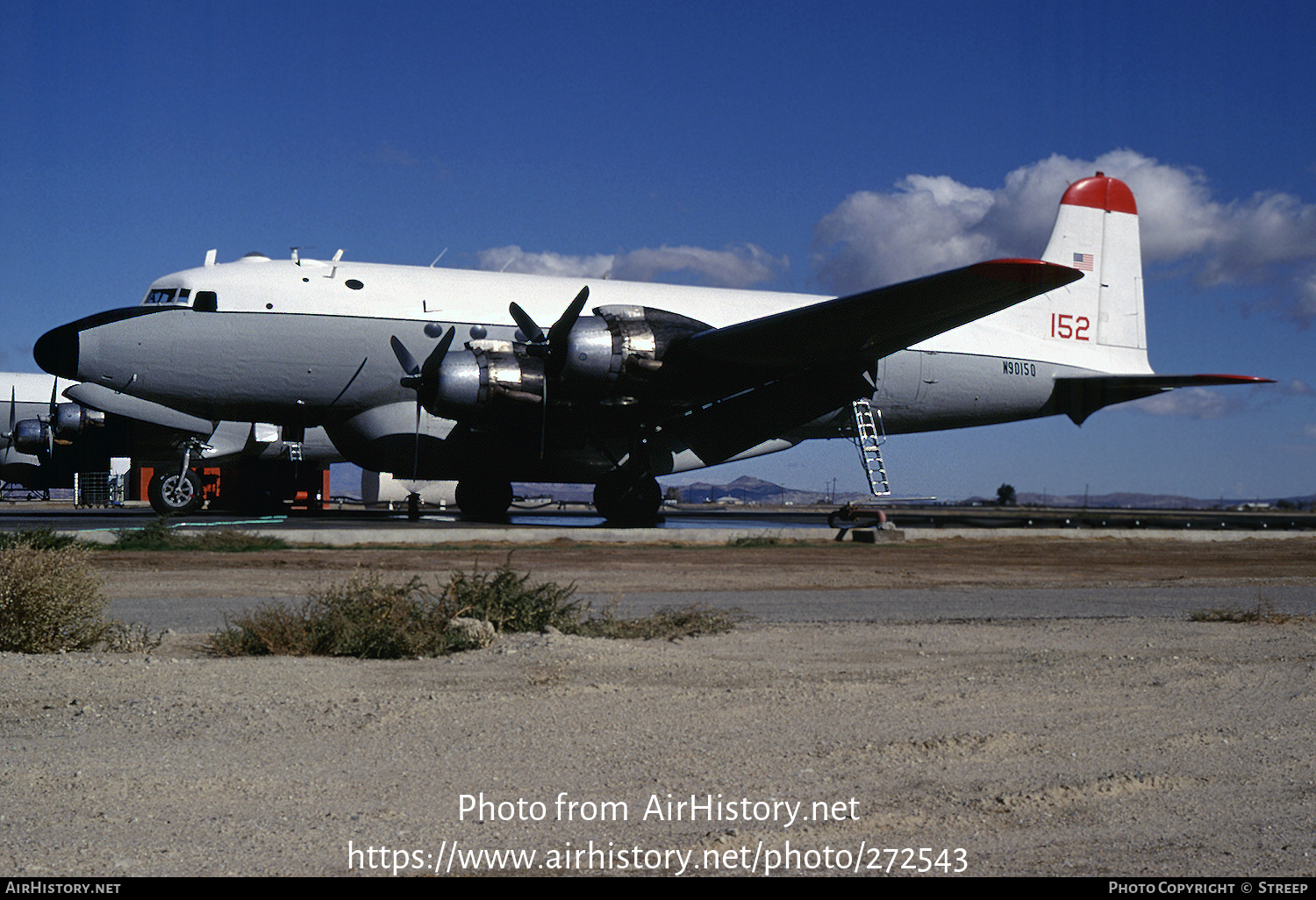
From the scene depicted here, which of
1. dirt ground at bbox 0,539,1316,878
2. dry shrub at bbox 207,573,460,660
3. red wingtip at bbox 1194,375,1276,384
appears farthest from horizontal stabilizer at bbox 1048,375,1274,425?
dry shrub at bbox 207,573,460,660

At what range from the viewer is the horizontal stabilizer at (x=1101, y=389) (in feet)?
86.9

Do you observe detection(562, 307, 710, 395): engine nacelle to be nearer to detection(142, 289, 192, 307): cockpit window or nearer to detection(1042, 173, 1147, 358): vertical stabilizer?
detection(142, 289, 192, 307): cockpit window

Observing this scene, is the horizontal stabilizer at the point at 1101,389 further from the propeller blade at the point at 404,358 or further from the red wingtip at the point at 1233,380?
the propeller blade at the point at 404,358

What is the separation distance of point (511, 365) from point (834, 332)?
6.43m

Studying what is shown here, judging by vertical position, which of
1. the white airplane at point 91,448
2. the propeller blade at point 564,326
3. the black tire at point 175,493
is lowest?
the black tire at point 175,493

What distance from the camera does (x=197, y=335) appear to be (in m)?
20.7

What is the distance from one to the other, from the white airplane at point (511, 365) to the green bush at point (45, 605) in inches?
451

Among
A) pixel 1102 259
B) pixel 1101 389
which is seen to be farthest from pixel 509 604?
pixel 1102 259

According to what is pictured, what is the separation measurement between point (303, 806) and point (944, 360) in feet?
76.9

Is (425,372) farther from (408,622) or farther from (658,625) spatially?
(408,622)

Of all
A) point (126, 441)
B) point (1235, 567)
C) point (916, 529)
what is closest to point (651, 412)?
point (916, 529)

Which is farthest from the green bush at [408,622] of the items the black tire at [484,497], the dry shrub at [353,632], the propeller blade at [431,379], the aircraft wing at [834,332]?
the black tire at [484,497]

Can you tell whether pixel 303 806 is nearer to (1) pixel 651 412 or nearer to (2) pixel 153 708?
(2) pixel 153 708

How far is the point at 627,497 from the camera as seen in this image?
21844 mm
